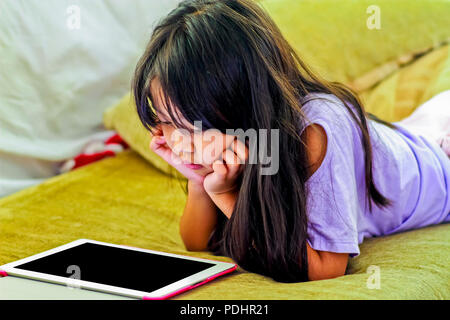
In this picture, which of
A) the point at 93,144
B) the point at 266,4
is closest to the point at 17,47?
the point at 93,144

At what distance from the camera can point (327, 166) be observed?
840 millimetres

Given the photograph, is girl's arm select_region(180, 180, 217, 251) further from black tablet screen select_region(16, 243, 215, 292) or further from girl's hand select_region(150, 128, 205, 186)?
black tablet screen select_region(16, 243, 215, 292)

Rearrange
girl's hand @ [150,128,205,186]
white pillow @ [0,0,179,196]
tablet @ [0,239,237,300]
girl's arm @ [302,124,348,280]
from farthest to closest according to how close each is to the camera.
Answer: white pillow @ [0,0,179,196], girl's hand @ [150,128,205,186], girl's arm @ [302,124,348,280], tablet @ [0,239,237,300]

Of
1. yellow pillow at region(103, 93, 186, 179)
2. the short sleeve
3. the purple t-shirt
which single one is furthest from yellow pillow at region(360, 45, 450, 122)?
the short sleeve

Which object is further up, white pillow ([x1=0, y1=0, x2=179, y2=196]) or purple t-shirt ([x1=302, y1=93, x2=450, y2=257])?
white pillow ([x1=0, y1=0, x2=179, y2=196])

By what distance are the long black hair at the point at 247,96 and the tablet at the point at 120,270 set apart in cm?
7

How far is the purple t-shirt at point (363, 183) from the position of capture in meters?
0.84

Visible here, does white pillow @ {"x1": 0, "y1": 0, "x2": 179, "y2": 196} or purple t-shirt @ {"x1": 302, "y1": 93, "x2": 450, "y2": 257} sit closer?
purple t-shirt @ {"x1": 302, "y1": 93, "x2": 450, "y2": 257}

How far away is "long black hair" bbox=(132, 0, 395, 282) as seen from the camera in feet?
2.57

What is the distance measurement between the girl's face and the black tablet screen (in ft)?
0.46

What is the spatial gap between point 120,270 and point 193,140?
19 centimetres

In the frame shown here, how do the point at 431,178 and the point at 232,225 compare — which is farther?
the point at 431,178
